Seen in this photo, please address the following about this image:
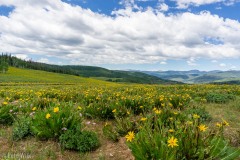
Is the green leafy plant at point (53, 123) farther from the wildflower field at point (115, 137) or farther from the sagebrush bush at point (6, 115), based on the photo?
the sagebrush bush at point (6, 115)

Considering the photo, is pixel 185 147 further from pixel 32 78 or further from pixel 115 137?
pixel 32 78

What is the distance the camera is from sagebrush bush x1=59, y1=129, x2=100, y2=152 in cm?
530

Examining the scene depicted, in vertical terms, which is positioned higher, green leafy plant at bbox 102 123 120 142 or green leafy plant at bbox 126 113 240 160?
green leafy plant at bbox 126 113 240 160

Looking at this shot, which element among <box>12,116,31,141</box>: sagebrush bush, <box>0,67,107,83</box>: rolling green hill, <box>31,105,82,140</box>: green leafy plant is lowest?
<box>0,67,107,83</box>: rolling green hill

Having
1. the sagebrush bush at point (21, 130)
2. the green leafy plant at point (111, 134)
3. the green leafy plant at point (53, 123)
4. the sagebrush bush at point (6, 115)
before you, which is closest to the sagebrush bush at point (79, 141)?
the green leafy plant at point (53, 123)

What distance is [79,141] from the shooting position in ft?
17.5

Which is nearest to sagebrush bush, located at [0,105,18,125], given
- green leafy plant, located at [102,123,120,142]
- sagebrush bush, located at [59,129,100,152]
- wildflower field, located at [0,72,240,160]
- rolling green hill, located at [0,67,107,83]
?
wildflower field, located at [0,72,240,160]

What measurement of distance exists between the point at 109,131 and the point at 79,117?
3.01 ft

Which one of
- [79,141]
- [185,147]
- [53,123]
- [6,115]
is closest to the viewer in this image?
[185,147]

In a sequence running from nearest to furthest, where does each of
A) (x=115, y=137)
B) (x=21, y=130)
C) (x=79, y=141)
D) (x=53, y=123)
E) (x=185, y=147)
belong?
(x=185, y=147)
(x=79, y=141)
(x=53, y=123)
(x=115, y=137)
(x=21, y=130)

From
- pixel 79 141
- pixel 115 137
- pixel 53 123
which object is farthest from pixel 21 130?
pixel 115 137

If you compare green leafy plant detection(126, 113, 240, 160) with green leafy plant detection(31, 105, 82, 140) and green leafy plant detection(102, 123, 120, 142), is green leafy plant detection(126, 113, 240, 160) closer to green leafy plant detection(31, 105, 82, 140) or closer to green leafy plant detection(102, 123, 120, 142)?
green leafy plant detection(102, 123, 120, 142)

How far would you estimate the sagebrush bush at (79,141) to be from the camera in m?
5.30

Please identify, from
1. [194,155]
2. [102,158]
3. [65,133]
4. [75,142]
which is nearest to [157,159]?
[194,155]
